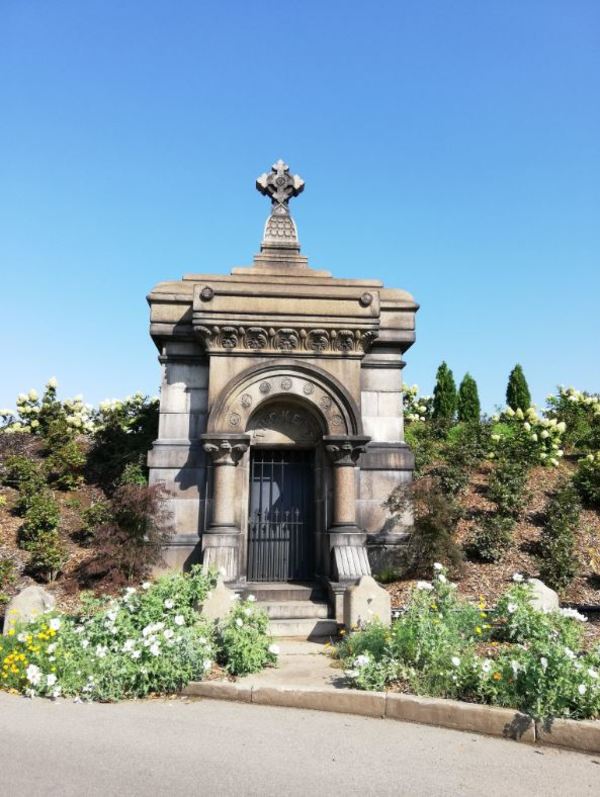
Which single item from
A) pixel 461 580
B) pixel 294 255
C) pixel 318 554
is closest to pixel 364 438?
pixel 318 554

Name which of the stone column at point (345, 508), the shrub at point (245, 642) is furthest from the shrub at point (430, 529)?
the shrub at point (245, 642)

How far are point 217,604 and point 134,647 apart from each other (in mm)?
1321

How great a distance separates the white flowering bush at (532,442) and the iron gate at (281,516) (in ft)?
17.8

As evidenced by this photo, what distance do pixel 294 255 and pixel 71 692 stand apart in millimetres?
8347

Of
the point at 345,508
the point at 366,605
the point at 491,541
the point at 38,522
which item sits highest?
the point at 345,508

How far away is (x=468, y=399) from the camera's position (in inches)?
837

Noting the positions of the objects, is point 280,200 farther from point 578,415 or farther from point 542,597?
point 578,415

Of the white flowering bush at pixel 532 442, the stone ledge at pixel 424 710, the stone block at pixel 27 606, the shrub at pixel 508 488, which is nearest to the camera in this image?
the stone ledge at pixel 424 710

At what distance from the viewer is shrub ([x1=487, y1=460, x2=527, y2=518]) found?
10496mm

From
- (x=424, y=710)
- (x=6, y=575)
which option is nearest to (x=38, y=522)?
(x=6, y=575)

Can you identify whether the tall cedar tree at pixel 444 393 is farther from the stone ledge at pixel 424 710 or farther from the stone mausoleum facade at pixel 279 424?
the stone ledge at pixel 424 710

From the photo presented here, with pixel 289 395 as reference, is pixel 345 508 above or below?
below

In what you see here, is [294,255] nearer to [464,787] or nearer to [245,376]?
[245,376]

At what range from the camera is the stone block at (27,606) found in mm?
6773
